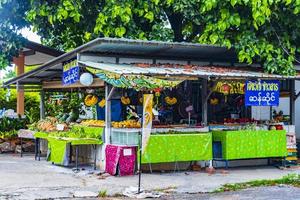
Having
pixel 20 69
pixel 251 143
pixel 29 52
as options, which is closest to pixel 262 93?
pixel 251 143

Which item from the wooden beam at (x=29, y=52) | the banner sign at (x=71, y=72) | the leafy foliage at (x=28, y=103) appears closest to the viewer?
the banner sign at (x=71, y=72)

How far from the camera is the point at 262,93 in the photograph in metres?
13.9

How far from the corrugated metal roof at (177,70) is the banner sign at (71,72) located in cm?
39

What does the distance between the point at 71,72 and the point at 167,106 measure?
309 centimetres

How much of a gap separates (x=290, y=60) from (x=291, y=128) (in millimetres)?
2043

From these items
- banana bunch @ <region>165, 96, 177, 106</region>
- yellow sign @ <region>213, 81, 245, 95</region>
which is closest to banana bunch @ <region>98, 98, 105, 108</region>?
banana bunch @ <region>165, 96, 177, 106</region>

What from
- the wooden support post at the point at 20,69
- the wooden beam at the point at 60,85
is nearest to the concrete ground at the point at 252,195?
the wooden beam at the point at 60,85

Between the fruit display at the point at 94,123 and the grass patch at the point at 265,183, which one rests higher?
the fruit display at the point at 94,123

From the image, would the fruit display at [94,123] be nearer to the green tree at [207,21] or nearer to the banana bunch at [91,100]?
the banana bunch at [91,100]

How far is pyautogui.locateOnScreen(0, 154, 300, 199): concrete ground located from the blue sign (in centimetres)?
174

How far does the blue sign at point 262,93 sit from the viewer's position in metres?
13.7

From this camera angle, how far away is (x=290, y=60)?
14359 millimetres

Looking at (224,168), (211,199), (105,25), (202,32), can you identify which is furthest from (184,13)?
(211,199)

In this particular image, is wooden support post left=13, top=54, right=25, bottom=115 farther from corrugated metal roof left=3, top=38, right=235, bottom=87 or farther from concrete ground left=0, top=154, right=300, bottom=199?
concrete ground left=0, top=154, right=300, bottom=199
